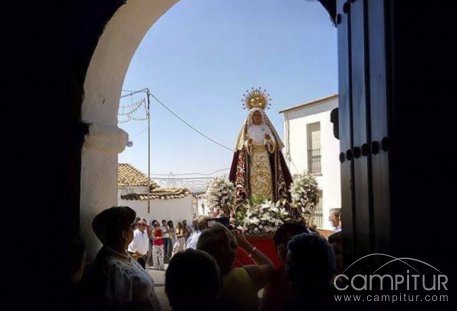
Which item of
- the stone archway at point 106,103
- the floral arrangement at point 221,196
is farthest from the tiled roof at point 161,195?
the stone archway at point 106,103

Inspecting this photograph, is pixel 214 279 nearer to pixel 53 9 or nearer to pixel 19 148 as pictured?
pixel 19 148

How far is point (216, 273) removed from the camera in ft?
5.95

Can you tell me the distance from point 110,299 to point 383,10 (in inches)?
62.6

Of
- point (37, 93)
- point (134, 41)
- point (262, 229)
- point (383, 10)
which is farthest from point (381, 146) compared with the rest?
point (262, 229)

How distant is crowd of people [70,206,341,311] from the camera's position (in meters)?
1.86

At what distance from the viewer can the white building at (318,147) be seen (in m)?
18.7

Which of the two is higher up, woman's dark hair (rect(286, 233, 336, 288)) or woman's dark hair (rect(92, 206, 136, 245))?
woman's dark hair (rect(92, 206, 136, 245))

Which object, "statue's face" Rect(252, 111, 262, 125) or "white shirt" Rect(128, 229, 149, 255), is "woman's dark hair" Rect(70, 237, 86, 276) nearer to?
"statue's face" Rect(252, 111, 262, 125)

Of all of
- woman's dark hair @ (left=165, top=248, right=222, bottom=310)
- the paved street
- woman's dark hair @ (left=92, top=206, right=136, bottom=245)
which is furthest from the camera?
the paved street

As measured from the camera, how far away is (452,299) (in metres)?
1.63

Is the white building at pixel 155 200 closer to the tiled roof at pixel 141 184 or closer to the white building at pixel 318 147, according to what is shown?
the tiled roof at pixel 141 184

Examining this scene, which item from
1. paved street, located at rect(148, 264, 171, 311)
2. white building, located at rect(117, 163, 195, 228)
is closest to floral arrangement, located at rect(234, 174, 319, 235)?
paved street, located at rect(148, 264, 171, 311)

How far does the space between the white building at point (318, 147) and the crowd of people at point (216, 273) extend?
15.7 m

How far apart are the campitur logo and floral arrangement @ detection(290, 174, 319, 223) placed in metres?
6.76
